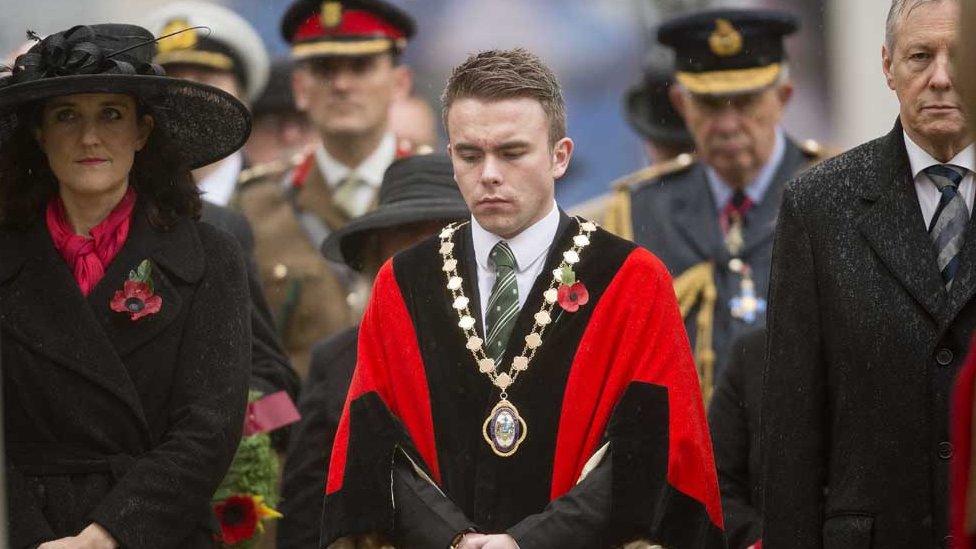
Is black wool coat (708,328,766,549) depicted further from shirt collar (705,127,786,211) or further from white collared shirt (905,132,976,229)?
shirt collar (705,127,786,211)

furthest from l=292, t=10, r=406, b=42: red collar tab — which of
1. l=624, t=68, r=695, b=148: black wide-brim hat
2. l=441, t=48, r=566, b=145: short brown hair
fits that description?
l=441, t=48, r=566, b=145: short brown hair

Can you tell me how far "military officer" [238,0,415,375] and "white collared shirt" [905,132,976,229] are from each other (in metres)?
3.64

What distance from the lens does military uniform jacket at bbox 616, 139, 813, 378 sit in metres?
7.84

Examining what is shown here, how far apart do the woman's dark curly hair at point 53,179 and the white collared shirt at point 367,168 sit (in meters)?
2.87

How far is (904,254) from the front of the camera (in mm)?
5355

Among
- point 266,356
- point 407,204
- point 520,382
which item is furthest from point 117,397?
point 407,204

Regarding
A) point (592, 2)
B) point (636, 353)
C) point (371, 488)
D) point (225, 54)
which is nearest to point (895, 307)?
point (636, 353)

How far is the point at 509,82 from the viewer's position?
552cm

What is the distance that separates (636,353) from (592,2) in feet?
19.6

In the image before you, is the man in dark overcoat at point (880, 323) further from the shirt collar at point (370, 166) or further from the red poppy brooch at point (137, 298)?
the shirt collar at point (370, 166)

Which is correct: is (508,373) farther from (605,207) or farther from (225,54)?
(225,54)

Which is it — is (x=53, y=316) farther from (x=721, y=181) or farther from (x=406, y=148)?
(x=406, y=148)

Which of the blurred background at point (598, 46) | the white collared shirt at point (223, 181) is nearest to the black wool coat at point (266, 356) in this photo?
the white collared shirt at point (223, 181)

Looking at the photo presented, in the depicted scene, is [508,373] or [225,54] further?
[225,54]
